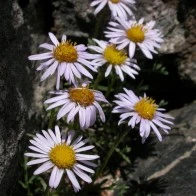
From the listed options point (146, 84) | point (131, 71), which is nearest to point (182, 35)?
point (146, 84)

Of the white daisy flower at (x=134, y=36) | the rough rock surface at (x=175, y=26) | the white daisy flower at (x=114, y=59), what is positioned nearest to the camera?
the white daisy flower at (x=114, y=59)

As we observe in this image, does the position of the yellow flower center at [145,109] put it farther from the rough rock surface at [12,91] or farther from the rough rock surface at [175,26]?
the rough rock surface at [175,26]

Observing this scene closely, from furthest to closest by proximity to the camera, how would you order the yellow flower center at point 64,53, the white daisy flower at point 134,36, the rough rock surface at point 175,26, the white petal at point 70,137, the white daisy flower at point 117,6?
the rough rock surface at point 175,26, the white daisy flower at point 117,6, the white daisy flower at point 134,36, the yellow flower center at point 64,53, the white petal at point 70,137

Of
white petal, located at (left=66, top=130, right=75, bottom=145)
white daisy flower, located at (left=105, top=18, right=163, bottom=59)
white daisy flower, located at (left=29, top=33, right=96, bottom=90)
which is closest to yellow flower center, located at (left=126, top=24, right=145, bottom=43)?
white daisy flower, located at (left=105, top=18, right=163, bottom=59)

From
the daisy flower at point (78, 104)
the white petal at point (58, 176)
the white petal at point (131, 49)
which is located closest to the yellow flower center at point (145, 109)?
the daisy flower at point (78, 104)

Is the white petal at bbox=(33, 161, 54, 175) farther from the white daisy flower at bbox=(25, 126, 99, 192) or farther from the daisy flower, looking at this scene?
the daisy flower

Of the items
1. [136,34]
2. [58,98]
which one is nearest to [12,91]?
[58,98]

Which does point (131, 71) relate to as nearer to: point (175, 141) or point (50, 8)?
point (175, 141)
